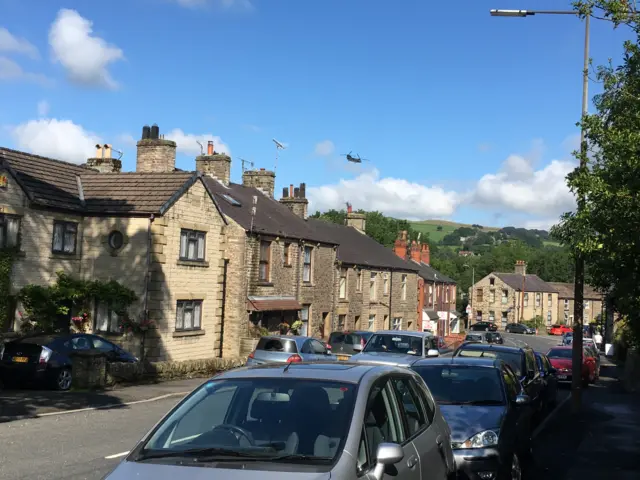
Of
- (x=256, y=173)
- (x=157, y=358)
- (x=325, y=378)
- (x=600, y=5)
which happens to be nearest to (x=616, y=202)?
(x=600, y=5)

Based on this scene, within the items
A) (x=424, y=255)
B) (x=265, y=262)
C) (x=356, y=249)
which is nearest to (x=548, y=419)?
(x=265, y=262)

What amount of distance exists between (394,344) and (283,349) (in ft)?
10.6

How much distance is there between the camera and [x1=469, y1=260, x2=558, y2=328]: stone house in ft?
328

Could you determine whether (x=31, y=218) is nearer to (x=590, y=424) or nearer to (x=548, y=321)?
(x=590, y=424)

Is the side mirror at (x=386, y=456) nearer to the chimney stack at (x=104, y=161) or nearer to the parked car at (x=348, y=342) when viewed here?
the parked car at (x=348, y=342)

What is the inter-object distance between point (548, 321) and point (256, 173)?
77.3m

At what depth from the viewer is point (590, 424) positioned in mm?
16375

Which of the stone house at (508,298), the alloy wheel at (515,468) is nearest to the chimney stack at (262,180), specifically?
the alloy wheel at (515,468)

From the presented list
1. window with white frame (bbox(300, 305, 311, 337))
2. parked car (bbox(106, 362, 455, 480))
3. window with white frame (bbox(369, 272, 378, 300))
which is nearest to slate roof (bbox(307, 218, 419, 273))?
window with white frame (bbox(369, 272, 378, 300))

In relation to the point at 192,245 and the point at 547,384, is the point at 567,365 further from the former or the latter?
the point at 192,245

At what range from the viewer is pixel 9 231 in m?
22.6

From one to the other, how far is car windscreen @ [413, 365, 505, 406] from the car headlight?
1048 mm

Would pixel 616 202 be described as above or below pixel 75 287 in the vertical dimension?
above

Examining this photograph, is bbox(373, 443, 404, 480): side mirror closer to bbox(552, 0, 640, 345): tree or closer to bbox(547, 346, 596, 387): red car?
bbox(552, 0, 640, 345): tree
